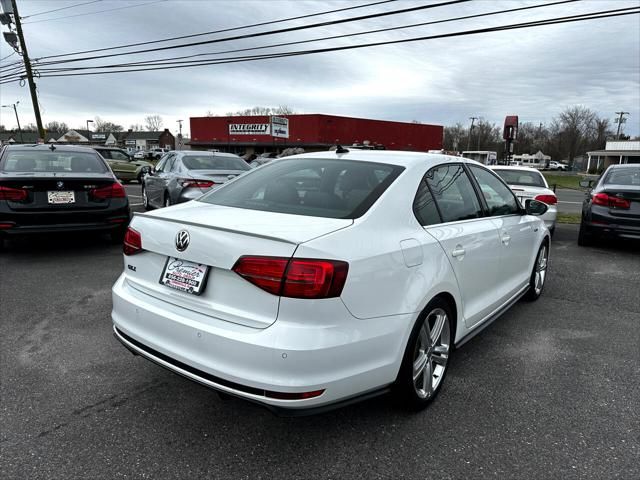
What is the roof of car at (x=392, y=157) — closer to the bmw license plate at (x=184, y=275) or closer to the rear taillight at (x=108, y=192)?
the bmw license plate at (x=184, y=275)

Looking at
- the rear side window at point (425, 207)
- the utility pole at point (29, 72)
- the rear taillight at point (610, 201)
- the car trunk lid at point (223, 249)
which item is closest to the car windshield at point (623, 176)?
the rear taillight at point (610, 201)

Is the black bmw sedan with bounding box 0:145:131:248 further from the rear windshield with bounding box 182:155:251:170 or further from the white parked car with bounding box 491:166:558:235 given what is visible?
the white parked car with bounding box 491:166:558:235

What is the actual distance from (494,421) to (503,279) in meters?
1.38

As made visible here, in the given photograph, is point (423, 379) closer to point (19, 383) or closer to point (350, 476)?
point (350, 476)

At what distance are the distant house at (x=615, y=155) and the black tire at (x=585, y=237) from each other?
62.2 meters

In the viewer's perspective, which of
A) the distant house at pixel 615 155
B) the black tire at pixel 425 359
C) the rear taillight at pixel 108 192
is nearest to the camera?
the black tire at pixel 425 359

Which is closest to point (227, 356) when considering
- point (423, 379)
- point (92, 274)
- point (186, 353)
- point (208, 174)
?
point (186, 353)

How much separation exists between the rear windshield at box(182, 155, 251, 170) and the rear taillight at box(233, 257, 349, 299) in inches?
294

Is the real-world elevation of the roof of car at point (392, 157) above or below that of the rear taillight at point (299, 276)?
above

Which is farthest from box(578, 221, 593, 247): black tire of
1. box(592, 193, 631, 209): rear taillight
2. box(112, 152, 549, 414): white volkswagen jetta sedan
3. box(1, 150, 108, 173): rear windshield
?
box(1, 150, 108, 173): rear windshield

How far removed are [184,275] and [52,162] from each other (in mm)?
5703

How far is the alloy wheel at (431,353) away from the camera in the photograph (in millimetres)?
2732

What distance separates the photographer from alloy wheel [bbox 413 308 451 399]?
2732mm

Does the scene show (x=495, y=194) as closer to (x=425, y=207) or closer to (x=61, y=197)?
(x=425, y=207)
